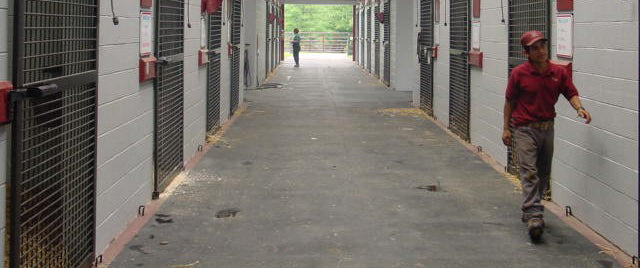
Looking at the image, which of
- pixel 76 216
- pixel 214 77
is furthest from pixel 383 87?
pixel 76 216

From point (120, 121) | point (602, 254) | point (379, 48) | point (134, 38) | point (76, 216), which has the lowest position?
point (602, 254)

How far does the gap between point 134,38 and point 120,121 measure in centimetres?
74

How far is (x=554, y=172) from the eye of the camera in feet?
23.2

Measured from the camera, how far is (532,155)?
19.8 feet

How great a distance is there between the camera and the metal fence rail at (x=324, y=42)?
58.7 m

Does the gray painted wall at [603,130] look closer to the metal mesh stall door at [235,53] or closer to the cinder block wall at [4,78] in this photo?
the cinder block wall at [4,78]

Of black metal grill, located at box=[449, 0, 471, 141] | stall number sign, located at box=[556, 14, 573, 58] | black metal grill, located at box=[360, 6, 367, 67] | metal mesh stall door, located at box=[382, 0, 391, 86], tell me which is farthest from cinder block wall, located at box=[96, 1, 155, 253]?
black metal grill, located at box=[360, 6, 367, 67]

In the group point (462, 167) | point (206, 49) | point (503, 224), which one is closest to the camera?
point (503, 224)

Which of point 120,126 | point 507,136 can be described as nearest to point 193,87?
point 120,126

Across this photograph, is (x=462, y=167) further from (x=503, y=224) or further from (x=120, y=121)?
(x=120, y=121)

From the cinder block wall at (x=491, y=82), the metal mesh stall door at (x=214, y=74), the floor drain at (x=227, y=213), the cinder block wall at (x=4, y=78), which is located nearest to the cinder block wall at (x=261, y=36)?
the metal mesh stall door at (x=214, y=74)

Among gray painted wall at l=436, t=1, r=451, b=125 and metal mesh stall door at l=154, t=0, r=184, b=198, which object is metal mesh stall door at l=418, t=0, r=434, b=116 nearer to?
gray painted wall at l=436, t=1, r=451, b=125

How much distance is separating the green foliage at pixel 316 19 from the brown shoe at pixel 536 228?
60.3 metres

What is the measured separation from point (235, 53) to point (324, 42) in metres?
44.5
